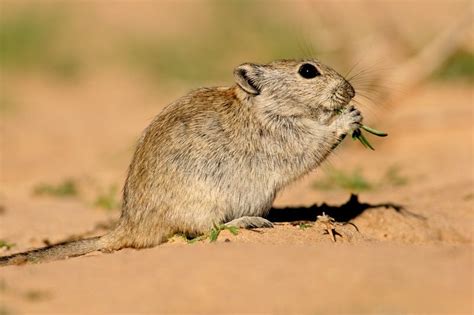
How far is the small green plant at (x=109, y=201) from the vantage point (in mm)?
8555

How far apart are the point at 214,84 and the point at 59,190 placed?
4.89 metres

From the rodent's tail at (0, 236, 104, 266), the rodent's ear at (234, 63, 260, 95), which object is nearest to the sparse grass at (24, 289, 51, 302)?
the rodent's tail at (0, 236, 104, 266)

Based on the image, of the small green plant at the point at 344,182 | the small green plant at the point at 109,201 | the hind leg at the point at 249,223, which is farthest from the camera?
the small green plant at the point at 109,201

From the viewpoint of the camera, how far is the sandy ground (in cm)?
419

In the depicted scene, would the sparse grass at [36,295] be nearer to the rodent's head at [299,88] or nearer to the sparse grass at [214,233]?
the sparse grass at [214,233]

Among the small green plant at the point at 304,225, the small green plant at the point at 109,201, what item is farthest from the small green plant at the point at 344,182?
the small green plant at the point at 304,225

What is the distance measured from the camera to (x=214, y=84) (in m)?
13.6

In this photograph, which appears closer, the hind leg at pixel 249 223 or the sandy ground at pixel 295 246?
the sandy ground at pixel 295 246

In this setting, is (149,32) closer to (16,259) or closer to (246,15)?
(246,15)

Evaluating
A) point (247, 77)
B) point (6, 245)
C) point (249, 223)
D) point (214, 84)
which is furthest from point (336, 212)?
point (214, 84)

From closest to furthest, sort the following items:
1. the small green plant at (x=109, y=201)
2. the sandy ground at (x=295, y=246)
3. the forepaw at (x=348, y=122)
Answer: the sandy ground at (x=295, y=246) → the forepaw at (x=348, y=122) → the small green plant at (x=109, y=201)

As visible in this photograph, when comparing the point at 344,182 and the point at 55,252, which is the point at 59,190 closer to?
the point at 344,182

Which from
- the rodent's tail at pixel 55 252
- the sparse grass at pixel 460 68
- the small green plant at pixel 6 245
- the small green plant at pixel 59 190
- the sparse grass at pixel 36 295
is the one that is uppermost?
the sparse grass at pixel 460 68

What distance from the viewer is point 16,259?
549 centimetres
